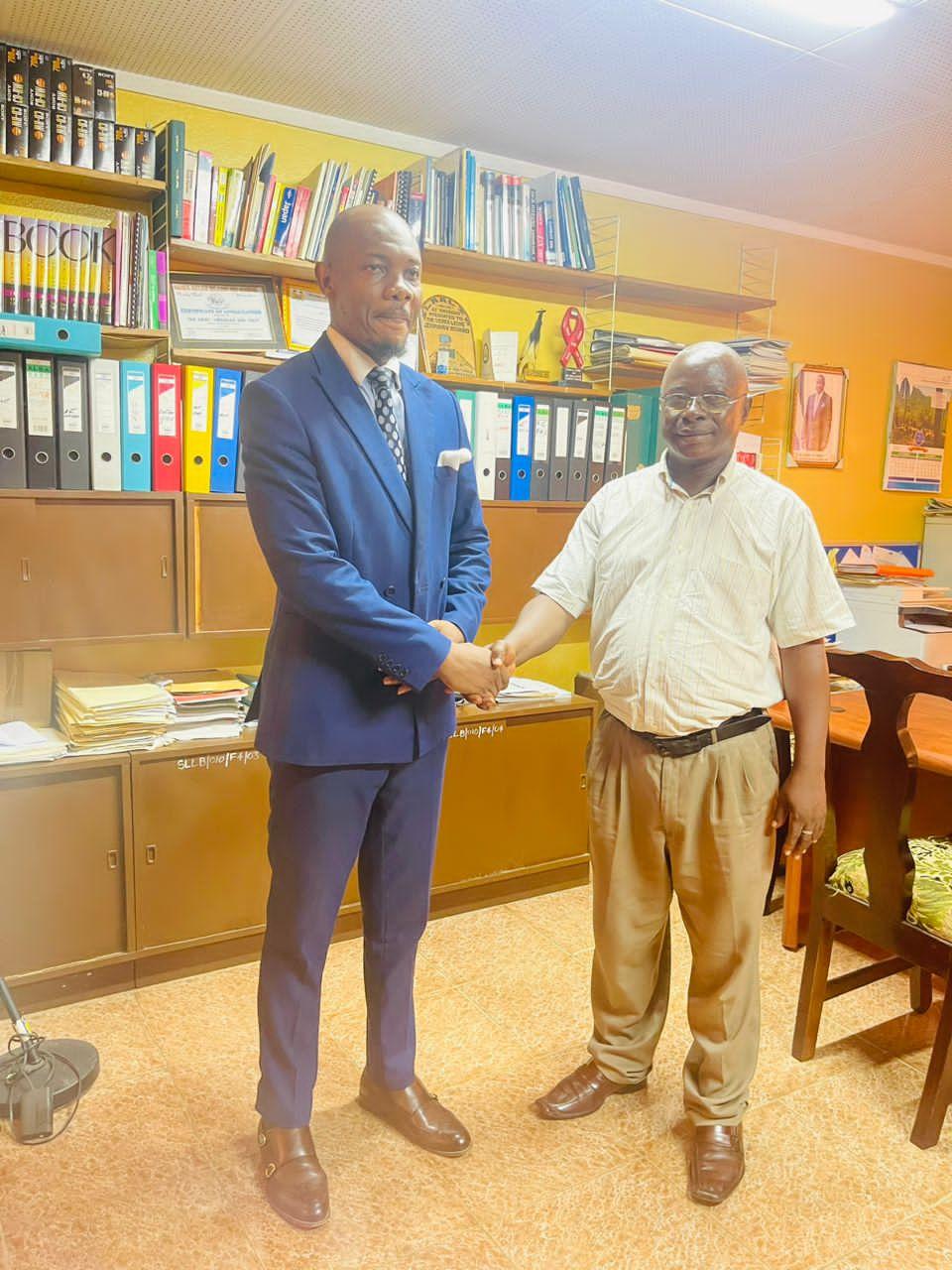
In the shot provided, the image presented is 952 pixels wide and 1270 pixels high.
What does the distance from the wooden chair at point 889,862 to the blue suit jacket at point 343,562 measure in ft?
2.85

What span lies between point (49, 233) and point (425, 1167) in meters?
2.18

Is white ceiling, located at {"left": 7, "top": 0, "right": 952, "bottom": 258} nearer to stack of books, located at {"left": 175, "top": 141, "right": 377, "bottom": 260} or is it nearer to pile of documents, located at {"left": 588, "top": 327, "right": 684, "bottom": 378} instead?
stack of books, located at {"left": 175, "top": 141, "right": 377, "bottom": 260}

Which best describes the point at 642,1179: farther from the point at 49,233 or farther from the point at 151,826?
the point at 49,233

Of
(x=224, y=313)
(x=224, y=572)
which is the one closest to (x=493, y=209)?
(x=224, y=313)

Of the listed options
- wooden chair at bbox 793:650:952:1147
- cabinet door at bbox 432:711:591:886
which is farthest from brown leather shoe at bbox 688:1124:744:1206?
cabinet door at bbox 432:711:591:886

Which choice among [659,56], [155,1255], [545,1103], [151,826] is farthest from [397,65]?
[155,1255]

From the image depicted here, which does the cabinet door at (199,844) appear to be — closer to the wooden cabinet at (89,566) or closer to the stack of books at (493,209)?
the wooden cabinet at (89,566)

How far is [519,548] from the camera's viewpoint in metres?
2.93

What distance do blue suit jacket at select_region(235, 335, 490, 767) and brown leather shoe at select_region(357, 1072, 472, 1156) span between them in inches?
28.1

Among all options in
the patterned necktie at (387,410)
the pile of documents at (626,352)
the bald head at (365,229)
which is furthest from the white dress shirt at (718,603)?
the pile of documents at (626,352)

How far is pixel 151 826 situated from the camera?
227cm

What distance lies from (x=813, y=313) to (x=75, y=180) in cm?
287

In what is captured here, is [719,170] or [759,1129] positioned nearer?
[759,1129]

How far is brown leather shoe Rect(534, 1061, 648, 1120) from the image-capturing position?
185cm
